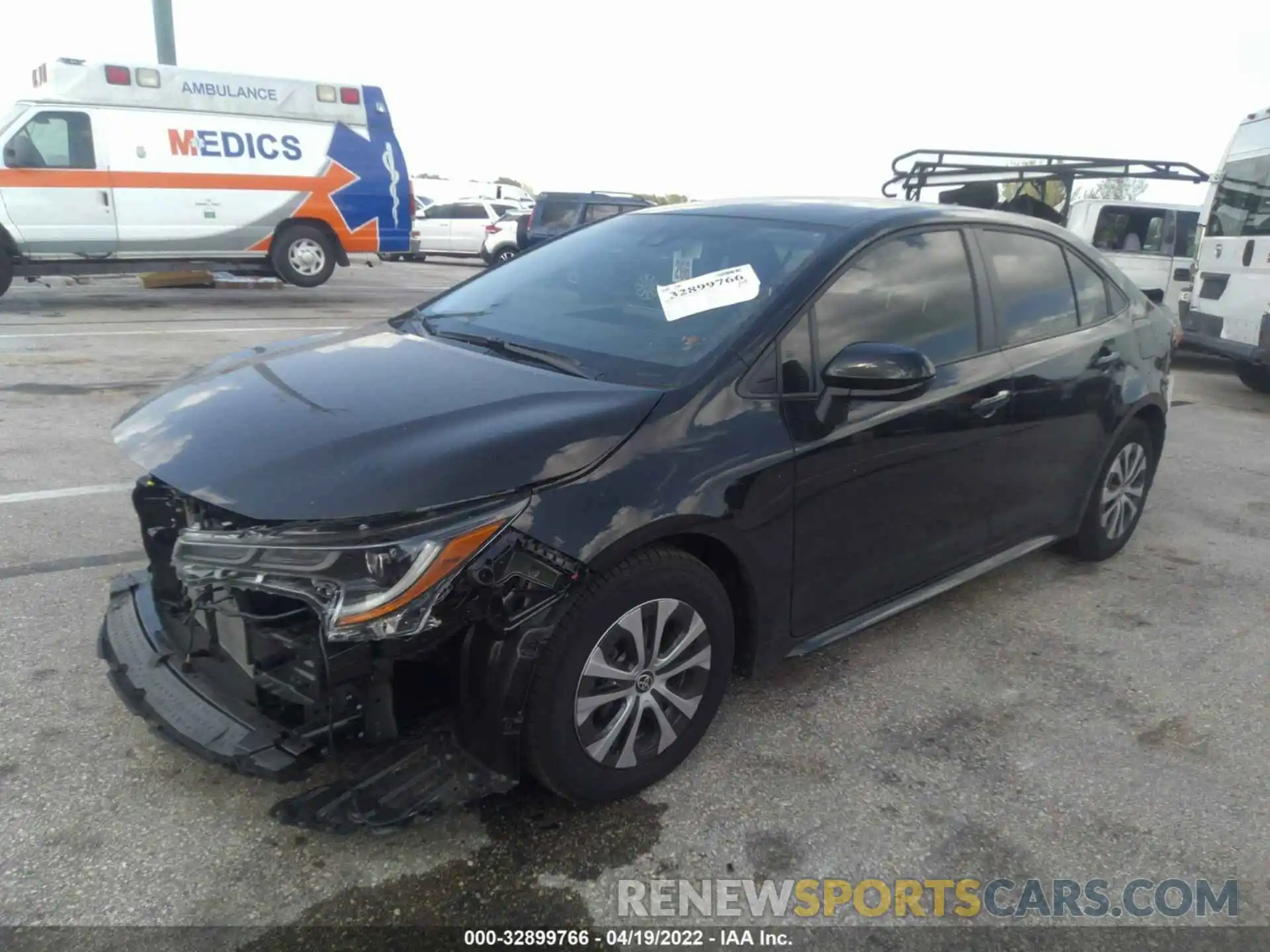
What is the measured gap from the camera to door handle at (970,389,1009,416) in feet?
11.4

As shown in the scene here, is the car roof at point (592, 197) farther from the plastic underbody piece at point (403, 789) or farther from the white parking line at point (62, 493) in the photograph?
the plastic underbody piece at point (403, 789)

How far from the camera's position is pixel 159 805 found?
8.46ft

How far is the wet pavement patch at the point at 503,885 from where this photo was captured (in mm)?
2193

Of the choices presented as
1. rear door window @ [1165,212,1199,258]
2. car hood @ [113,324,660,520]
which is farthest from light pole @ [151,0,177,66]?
car hood @ [113,324,660,520]

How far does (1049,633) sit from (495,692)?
2.56 meters

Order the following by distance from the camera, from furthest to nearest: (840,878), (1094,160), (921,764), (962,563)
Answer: (1094,160), (962,563), (921,764), (840,878)

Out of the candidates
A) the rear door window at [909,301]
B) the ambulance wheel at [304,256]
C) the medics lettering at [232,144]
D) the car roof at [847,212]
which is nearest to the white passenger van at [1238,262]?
the car roof at [847,212]

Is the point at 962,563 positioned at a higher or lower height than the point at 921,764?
higher

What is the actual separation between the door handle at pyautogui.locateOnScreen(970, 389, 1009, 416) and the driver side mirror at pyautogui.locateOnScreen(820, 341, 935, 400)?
663 mm

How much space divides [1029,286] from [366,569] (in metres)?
2.91

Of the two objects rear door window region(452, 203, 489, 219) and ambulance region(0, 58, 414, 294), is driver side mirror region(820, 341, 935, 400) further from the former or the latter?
rear door window region(452, 203, 489, 219)

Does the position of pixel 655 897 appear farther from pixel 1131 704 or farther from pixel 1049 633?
pixel 1049 633

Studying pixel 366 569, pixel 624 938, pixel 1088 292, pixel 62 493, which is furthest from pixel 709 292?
pixel 62 493

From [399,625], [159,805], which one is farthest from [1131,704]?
[159,805]
